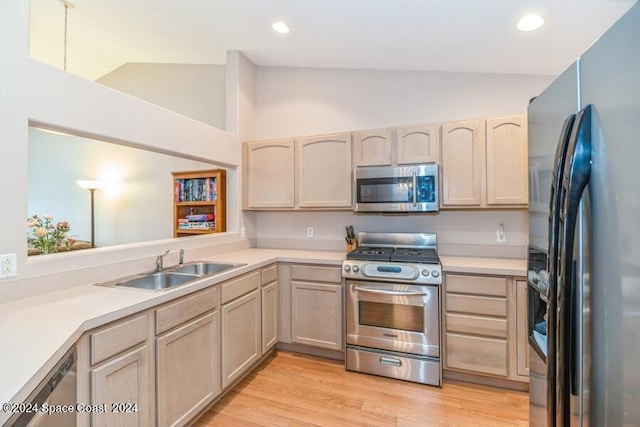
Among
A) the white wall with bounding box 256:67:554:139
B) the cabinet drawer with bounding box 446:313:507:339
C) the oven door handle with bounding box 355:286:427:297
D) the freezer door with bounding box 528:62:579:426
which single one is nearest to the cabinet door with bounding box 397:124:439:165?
the white wall with bounding box 256:67:554:139

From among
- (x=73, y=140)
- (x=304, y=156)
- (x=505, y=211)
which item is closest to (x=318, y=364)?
(x=304, y=156)

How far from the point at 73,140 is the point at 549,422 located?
612 centimetres

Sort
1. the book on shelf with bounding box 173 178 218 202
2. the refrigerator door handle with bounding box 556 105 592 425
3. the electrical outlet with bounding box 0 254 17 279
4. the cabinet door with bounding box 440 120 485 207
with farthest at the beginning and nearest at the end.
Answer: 1. the book on shelf with bounding box 173 178 218 202
2. the cabinet door with bounding box 440 120 485 207
3. the electrical outlet with bounding box 0 254 17 279
4. the refrigerator door handle with bounding box 556 105 592 425

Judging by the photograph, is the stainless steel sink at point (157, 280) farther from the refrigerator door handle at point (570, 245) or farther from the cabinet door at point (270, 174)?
the refrigerator door handle at point (570, 245)

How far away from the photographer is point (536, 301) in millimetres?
1166

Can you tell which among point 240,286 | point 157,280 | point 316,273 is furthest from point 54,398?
point 316,273

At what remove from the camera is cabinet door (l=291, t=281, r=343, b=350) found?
2701 millimetres

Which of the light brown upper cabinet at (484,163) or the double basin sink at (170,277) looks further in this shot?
the light brown upper cabinet at (484,163)

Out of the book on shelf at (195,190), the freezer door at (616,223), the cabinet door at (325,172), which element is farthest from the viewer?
the book on shelf at (195,190)

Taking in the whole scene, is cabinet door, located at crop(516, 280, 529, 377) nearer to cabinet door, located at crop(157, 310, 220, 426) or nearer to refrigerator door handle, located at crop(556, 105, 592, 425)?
refrigerator door handle, located at crop(556, 105, 592, 425)

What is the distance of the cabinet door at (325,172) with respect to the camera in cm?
296

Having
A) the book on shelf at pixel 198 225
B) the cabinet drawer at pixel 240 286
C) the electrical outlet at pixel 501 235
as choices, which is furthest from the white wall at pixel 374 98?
the cabinet drawer at pixel 240 286

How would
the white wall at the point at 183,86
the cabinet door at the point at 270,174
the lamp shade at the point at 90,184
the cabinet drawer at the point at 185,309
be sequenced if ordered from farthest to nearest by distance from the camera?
the lamp shade at the point at 90,184 < the white wall at the point at 183,86 < the cabinet door at the point at 270,174 < the cabinet drawer at the point at 185,309

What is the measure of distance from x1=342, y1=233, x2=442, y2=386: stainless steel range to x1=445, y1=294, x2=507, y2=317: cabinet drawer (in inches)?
5.0
